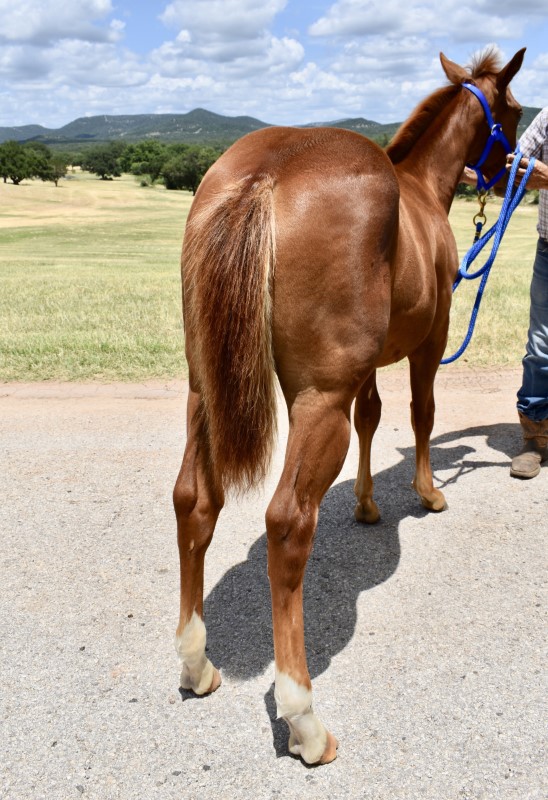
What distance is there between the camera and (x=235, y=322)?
2.42 m

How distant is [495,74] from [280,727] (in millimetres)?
3944

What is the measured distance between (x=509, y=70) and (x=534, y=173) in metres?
0.64

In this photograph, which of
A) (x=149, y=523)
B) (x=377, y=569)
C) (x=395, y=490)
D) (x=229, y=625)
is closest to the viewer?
(x=229, y=625)

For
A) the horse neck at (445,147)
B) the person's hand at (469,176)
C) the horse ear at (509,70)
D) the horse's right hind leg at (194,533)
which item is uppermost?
the horse ear at (509,70)

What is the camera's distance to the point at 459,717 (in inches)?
104

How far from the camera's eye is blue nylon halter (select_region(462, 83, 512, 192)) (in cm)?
416

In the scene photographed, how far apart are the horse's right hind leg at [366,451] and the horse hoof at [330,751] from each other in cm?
186

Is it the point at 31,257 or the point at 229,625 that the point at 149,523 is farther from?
the point at 31,257

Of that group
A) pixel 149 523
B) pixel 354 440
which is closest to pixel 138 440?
pixel 149 523

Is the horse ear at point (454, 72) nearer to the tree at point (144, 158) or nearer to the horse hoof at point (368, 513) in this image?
the horse hoof at point (368, 513)

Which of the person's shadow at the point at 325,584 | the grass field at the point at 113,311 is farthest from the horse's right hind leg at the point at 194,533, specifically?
the grass field at the point at 113,311

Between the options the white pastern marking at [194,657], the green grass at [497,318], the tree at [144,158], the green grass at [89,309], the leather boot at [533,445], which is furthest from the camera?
the tree at [144,158]

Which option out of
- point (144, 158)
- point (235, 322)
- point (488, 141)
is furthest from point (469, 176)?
point (144, 158)

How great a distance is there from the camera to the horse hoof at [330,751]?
244 cm
